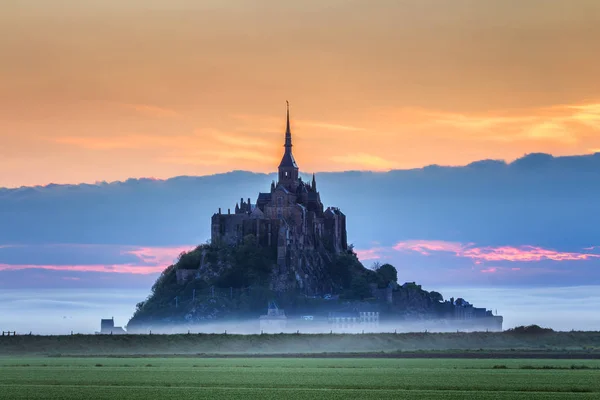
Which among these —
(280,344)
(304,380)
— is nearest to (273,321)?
(280,344)

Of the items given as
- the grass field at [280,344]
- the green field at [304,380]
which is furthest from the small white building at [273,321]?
the green field at [304,380]

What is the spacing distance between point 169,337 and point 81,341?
10035 millimetres

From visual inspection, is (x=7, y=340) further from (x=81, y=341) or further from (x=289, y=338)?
(x=289, y=338)

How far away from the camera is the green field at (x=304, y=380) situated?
5931 centimetres

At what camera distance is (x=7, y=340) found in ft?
424

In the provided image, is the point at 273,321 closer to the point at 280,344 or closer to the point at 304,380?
the point at 280,344

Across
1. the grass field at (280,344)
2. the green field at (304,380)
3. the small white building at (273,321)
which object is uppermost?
the small white building at (273,321)

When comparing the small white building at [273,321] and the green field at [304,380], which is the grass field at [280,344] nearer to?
the small white building at [273,321]

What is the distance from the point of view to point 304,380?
2763 inches

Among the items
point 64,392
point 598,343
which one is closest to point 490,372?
point 64,392

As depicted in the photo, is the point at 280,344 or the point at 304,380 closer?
the point at 304,380

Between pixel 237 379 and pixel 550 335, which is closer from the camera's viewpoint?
pixel 237 379

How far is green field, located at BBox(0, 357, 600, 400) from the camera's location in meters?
59.3

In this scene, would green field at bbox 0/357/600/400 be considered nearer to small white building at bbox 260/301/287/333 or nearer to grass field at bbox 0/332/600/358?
grass field at bbox 0/332/600/358
